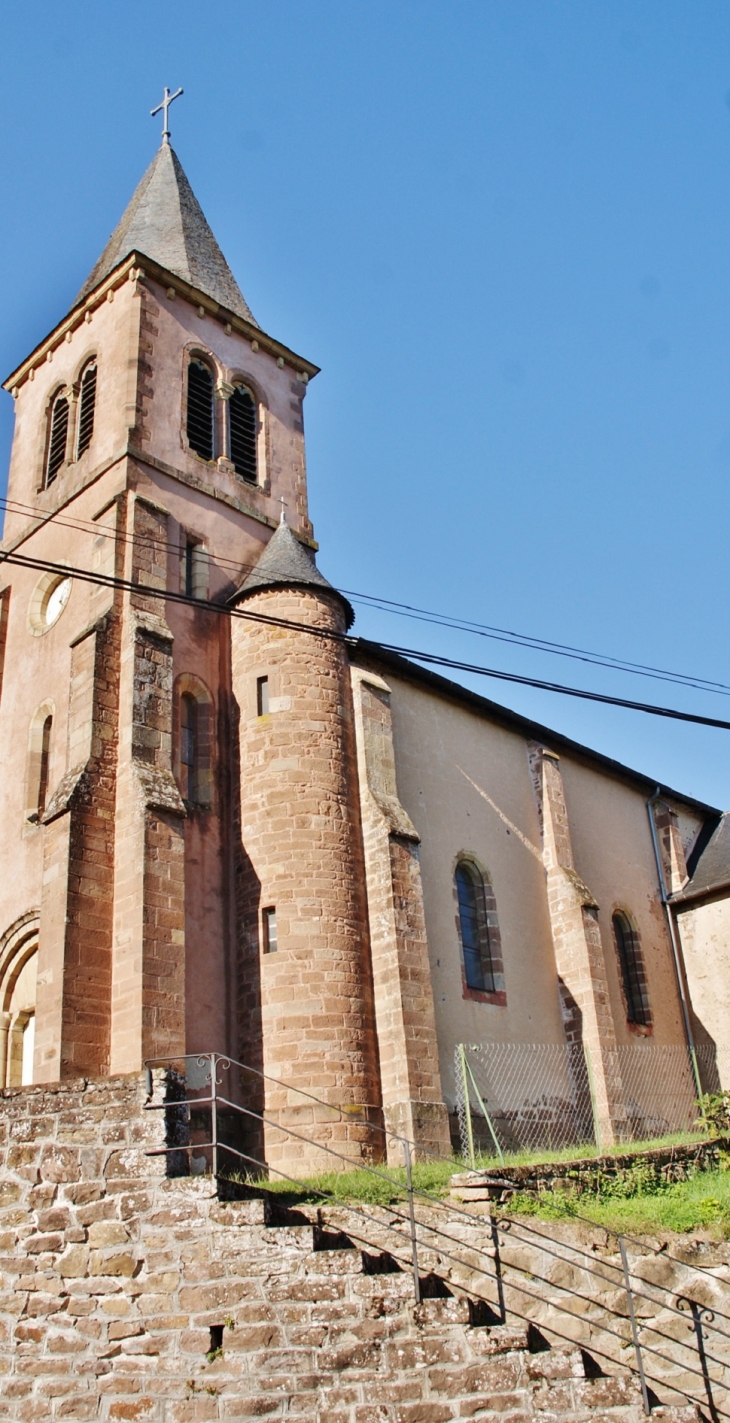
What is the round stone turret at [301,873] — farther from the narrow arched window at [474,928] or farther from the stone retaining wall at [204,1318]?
the stone retaining wall at [204,1318]

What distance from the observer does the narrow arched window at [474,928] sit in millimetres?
20141

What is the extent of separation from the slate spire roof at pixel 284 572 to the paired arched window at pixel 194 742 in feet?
5.91

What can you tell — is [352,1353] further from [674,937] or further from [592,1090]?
[674,937]

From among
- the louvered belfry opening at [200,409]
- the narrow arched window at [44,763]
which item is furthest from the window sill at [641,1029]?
the louvered belfry opening at [200,409]

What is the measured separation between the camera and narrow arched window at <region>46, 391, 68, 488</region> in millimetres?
22484

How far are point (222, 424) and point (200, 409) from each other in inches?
19.9

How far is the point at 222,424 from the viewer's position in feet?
74.4

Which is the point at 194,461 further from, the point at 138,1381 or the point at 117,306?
the point at 138,1381

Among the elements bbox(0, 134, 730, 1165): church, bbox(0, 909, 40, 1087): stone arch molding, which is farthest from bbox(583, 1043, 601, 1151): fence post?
bbox(0, 909, 40, 1087): stone arch molding

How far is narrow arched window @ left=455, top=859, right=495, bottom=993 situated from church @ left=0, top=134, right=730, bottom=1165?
0.06 metres

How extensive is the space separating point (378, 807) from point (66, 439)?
9.73 m

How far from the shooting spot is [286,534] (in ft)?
68.1

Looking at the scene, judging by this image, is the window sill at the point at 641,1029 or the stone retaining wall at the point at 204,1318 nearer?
the stone retaining wall at the point at 204,1318

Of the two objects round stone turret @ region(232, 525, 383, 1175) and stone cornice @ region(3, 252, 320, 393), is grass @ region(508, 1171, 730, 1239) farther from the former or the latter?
stone cornice @ region(3, 252, 320, 393)
